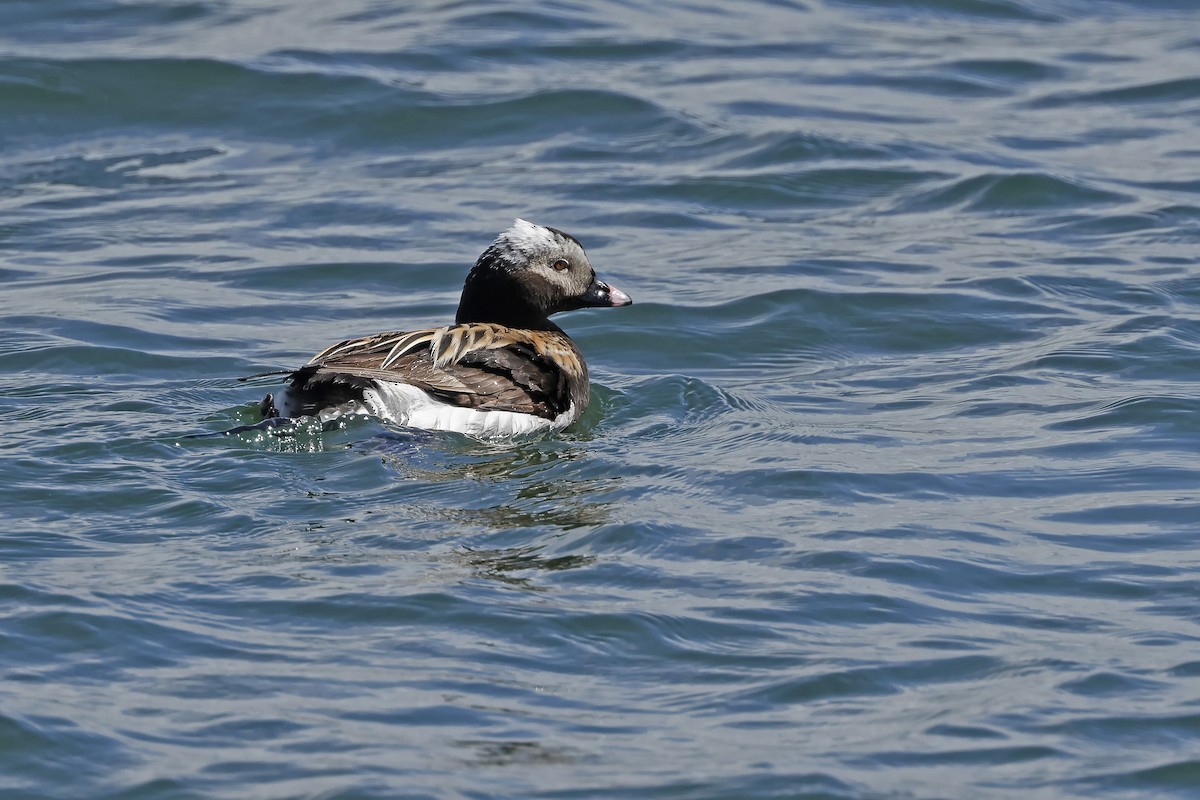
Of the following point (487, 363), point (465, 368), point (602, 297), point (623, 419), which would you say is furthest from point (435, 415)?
point (602, 297)

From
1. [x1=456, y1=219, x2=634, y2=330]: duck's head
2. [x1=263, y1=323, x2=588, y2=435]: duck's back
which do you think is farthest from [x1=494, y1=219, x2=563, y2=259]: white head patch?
[x1=263, y1=323, x2=588, y2=435]: duck's back

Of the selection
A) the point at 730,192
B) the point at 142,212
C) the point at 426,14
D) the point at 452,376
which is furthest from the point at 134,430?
the point at 426,14

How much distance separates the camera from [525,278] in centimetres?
980

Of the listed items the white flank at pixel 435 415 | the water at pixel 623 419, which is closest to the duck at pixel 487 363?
the white flank at pixel 435 415

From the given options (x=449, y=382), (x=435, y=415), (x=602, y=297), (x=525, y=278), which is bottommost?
(x=435, y=415)

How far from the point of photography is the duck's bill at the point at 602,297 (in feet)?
33.1

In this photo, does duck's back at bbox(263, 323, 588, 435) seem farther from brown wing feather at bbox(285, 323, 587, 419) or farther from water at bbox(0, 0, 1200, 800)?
water at bbox(0, 0, 1200, 800)

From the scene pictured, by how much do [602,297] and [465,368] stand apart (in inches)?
52.6

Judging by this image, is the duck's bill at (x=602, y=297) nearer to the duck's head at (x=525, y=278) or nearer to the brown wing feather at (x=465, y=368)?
the duck's head at (x=525, y=278)

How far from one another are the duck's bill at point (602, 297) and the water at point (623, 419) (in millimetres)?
461

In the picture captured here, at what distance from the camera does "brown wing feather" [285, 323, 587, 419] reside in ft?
28.2

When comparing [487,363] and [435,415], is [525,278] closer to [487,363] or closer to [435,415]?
[487,363]

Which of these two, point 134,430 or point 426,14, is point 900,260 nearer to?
point 134,430

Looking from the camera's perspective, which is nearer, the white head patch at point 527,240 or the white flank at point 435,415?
the white flank at point 435,415
